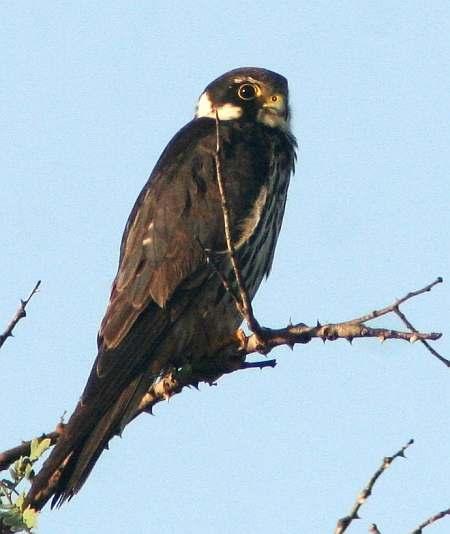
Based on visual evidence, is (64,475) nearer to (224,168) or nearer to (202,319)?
(202,319)

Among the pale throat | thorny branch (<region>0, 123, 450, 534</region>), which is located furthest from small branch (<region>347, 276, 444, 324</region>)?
the pale throat

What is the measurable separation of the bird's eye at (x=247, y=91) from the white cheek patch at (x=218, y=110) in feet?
0.29

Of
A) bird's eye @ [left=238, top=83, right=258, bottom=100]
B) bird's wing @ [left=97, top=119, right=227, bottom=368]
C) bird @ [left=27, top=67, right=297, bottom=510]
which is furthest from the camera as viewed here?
bird's eye @ [left=238, top=83, right=258, bottom=100]

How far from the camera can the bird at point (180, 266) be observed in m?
5.16

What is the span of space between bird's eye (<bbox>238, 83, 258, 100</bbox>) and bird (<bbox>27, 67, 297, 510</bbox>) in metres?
0.36

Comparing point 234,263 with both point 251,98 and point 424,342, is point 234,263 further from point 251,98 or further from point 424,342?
point 251,98

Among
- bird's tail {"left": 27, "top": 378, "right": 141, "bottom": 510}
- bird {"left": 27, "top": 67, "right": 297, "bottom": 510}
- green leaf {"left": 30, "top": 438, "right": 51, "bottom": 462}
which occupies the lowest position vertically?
green leaf {"left": 30, "top": 438, "right": 51, "bottom": 462}

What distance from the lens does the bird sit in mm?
5160

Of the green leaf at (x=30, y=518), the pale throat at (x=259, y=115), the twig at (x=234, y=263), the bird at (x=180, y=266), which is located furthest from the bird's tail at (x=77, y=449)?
the pale throat at (x=259, y=115)

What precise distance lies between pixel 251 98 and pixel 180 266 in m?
1.48

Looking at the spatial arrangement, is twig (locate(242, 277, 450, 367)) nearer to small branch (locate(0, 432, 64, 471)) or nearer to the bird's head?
small branch (locate(0, 432, 64, 471))

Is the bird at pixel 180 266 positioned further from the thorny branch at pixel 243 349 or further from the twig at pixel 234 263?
the twig at pixel 234 263

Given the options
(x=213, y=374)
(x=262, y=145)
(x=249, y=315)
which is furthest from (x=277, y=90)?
(x=249, y=315)

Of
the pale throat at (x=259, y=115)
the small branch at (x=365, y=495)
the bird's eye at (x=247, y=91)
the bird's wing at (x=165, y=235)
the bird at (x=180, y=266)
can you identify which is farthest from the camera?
the bird's eye at (x=247, y=91)
